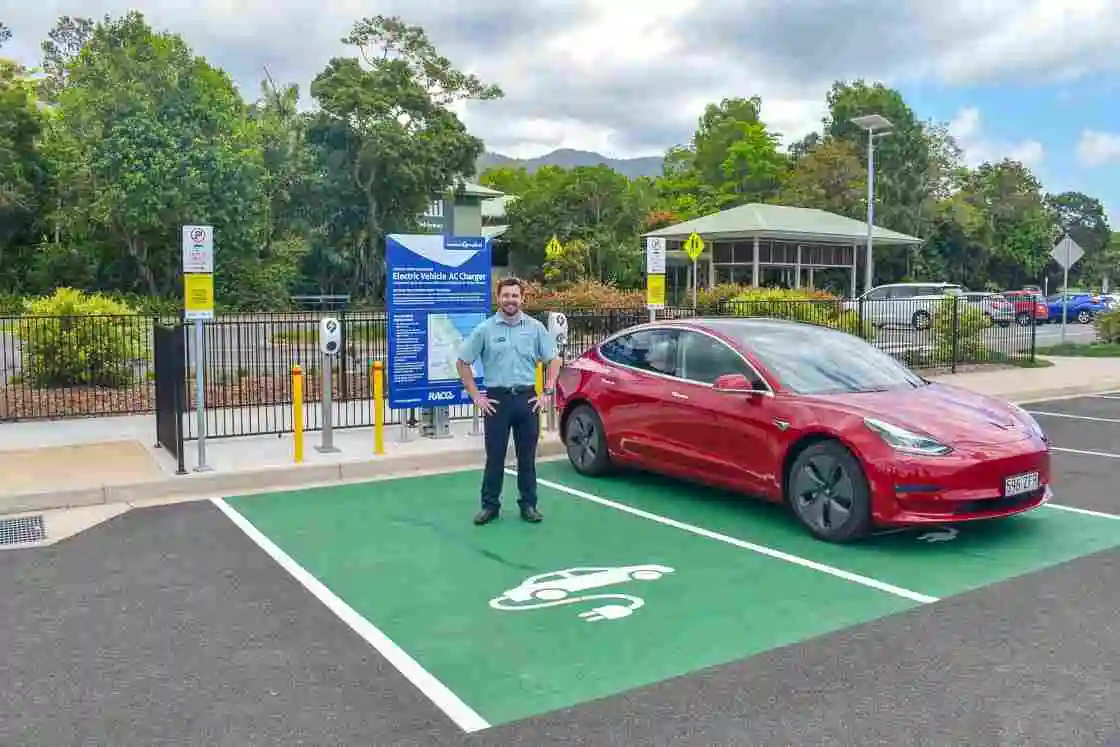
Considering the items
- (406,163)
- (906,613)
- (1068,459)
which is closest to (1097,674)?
(906,613)

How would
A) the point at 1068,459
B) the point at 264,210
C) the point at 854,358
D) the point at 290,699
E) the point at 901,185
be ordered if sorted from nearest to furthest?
the point at 290,699 → the point at 854,358 → the point at 1068,459 → the point at 264,210 → the point at 901,185

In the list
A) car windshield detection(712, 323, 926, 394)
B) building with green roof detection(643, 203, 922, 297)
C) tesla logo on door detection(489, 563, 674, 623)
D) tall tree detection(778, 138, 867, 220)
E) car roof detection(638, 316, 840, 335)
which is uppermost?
tall tree detection(778, 138, 867, 220)

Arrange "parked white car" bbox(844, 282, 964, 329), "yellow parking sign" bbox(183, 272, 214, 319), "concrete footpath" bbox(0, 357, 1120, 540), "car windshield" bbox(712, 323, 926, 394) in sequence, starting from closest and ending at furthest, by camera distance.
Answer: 1. "car windshield" bbox(712, 323, 926, 394)
2. "concrete footpath" bbox(0, 357, 1120, 540)
3. "yellow parking sign" bbox(183, 272, 214, 319)
4. "parked white car" bbox(844, 282, 964, 329)

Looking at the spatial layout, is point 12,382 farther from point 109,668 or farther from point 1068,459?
point 1068,459

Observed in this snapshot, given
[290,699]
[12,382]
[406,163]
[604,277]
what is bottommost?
[290,699]

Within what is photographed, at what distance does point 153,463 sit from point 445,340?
316 centimetres

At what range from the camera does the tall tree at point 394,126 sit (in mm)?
40969

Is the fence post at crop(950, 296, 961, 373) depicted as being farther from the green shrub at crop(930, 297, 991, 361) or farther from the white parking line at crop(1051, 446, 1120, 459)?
the white parking line at crop(1051, 446, 1120, 459)

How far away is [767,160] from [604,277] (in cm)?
2555

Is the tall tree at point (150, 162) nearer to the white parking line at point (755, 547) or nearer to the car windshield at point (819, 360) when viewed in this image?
the white parking line at point (755, 547)

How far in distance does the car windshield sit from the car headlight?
2.54ft

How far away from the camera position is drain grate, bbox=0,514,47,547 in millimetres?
7191

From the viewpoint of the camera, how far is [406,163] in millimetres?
40969

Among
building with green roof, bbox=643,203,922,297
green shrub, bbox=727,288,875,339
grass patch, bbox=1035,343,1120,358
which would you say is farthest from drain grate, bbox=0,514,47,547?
building with green roof, bbox=643,203,922,297
